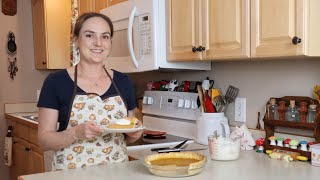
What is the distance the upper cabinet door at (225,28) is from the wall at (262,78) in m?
0.30

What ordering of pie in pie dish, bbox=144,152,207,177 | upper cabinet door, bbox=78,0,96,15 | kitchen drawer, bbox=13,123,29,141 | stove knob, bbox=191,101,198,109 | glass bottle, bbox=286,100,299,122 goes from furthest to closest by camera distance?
kitchen drawer, bbox=13,123,29,141, upper cabinet door, bbox=78,0,96,15, stove knob, bbox=191,101,198,109, glass bottle, bbox=286,100,299,122, pie in pie dish, bbox=144,152,207,177

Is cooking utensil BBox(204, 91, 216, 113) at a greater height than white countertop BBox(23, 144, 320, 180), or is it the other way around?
cooking utensil BBox(204, 91, 216, 113)

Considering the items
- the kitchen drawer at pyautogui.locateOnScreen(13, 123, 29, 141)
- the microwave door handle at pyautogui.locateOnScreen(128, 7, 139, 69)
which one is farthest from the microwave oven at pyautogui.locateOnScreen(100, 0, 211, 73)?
the kitchen drawer at pyautogui.locateOnScreen(13, 123, 29, 141)

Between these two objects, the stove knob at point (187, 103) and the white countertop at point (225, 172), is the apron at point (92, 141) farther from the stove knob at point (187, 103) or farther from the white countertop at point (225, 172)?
the stove knob at point (187, 103)

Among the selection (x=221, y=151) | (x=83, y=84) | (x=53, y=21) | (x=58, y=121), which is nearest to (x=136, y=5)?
(x=83, y=84)

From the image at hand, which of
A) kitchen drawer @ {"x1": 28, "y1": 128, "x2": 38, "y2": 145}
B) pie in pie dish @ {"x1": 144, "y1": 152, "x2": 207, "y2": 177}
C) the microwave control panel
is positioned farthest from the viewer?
kitchen drawer @ {"x1": 28, "y1": 128, "x2": 38, "y2": 145}

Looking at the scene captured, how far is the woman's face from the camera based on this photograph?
162cm

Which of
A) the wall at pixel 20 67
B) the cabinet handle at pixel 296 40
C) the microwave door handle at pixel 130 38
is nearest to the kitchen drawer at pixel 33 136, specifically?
the wall at pixel 20 67

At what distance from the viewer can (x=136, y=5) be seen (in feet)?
7.30

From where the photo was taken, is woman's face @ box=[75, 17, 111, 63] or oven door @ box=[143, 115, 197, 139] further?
oven door @ box=[143, 115, 197, 139]

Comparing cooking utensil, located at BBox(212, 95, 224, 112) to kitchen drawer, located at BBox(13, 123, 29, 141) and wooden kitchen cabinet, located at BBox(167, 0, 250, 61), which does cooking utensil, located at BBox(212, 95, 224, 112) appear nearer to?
wooden kitchen cabinet, located at BBox(167, 0, 250, 61)

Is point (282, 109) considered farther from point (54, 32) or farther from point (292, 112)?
point (54, 32)

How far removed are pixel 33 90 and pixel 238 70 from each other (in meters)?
2.72

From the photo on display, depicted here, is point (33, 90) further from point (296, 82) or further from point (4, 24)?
point (296, 82)
